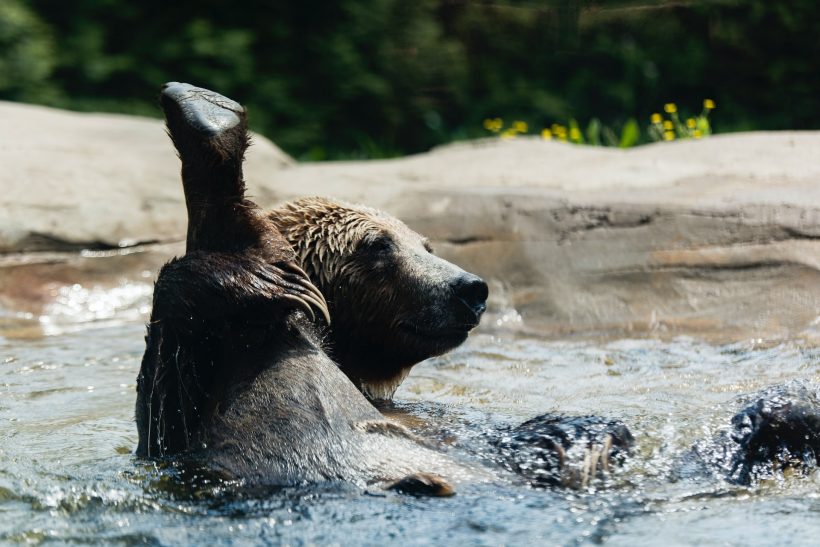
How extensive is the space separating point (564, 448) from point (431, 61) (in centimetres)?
984

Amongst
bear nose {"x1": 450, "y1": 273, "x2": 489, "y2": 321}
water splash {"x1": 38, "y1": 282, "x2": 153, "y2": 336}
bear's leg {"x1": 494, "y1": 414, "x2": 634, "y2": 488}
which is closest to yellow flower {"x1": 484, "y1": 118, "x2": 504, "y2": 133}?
water splash {"x1": 38, "y1": 282, "x2": 153, "y2": 336}

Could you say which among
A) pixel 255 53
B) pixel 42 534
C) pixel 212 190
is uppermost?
pixel 255 53

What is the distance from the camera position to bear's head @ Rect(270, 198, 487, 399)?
4.27 m

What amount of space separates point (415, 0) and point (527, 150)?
4.90 m

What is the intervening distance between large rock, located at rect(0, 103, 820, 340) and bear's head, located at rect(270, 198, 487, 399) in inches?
91.1

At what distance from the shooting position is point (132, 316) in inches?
275

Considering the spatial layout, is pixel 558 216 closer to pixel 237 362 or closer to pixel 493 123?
→ pixel 237 362

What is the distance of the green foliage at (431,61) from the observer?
12242mm

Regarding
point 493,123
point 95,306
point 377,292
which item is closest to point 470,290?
point 377,292

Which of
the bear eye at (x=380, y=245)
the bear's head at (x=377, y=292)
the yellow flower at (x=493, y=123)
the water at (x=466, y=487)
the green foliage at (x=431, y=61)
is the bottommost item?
the water at (x=466, y=487)

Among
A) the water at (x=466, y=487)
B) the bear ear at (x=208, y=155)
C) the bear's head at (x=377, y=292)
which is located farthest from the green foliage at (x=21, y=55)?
the bear ear at (x=208, y=155)

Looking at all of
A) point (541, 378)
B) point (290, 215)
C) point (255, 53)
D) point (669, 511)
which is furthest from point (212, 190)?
point (255, 53)

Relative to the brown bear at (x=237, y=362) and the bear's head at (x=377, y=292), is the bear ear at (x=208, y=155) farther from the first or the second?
the bear's head at (x=377, y=292)

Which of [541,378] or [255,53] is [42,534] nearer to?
[541,378]
